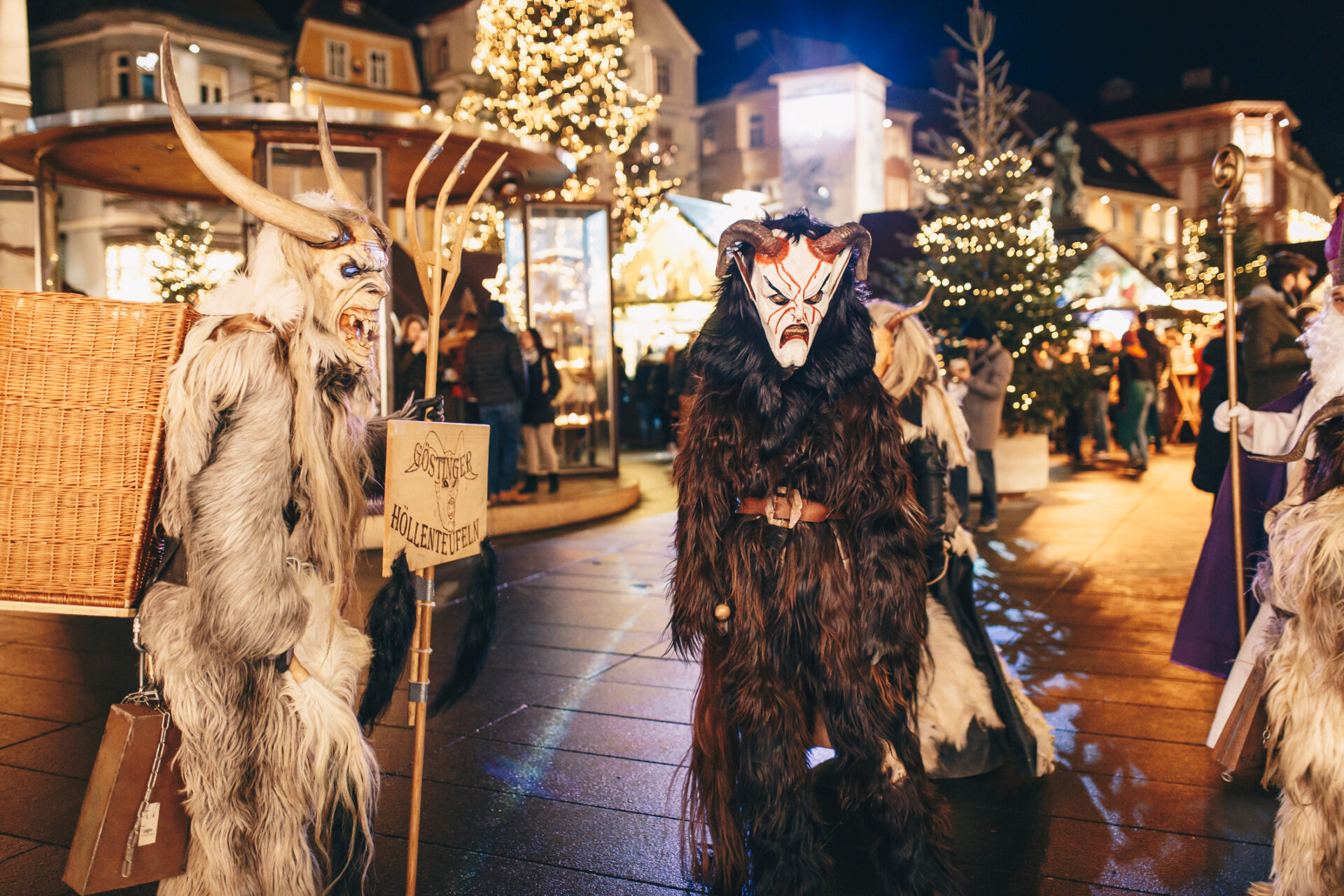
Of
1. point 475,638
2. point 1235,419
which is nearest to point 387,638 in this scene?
point 475,638

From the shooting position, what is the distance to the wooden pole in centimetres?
409

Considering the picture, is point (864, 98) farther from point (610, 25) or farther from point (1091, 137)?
point (1091, 137)

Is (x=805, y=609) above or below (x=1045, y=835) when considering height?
above

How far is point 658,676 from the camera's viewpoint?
16.7 feet

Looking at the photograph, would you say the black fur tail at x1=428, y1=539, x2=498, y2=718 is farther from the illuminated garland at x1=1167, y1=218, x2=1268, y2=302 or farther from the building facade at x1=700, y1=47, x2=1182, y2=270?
the illuminated garland at x1=1167, y1=218, x2=1268, y2=302

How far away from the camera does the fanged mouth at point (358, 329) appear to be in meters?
2.58

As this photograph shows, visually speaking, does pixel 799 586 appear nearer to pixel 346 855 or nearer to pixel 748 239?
pixel 748 239

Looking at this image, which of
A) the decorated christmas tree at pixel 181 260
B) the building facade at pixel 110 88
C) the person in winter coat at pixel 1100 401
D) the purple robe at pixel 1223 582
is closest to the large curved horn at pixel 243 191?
the purple robe at pixel 1223 582

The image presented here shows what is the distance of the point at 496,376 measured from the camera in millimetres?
9805

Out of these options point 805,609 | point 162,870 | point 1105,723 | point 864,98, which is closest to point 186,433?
point 162,870

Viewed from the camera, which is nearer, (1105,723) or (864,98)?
(1105,723)

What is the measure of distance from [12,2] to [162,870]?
15.8 meters

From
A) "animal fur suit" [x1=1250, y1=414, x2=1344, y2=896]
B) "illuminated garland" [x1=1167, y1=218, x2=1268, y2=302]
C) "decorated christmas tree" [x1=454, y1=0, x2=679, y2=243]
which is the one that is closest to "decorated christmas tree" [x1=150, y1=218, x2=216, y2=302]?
"decorated christmas tree" [x1=454, y1=0, x2=679, y2=243]

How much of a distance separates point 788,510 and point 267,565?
139cm
